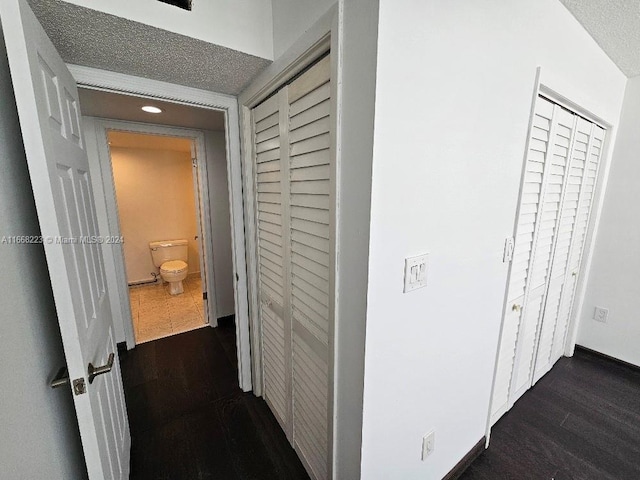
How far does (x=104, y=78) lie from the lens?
1.27m

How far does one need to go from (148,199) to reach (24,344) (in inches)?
146

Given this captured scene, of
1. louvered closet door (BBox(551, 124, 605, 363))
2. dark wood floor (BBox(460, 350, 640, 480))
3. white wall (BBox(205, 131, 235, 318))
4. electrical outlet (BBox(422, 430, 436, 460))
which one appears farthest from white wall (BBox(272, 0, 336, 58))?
dark wood floor (BBox(460, 350, 640, 480))

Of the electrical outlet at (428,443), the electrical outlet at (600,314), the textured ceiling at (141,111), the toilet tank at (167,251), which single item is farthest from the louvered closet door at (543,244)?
the toilet tank at (167,251)

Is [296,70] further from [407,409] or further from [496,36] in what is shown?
[407,409]

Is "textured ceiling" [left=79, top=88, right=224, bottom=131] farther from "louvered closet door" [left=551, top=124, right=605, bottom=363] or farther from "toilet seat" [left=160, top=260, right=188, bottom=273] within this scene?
"louvered closet door" [left=551, top=124, right=605, bottom=363]

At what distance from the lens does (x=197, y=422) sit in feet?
5.58

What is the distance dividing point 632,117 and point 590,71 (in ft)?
2.82

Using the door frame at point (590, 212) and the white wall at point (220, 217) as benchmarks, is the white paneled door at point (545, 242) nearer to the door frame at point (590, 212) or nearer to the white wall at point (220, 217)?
the door frame at point (590, 212)

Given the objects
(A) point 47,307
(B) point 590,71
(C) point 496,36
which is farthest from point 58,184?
(B) point 590,71

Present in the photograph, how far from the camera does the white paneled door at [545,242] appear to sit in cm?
138

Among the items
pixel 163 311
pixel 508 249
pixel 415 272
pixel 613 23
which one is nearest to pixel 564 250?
pixel 508 249

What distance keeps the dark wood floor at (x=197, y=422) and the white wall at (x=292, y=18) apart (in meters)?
2.01

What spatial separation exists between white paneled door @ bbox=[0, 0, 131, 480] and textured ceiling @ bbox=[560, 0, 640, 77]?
2.01m

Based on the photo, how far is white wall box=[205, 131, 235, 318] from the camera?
2.73 metres
